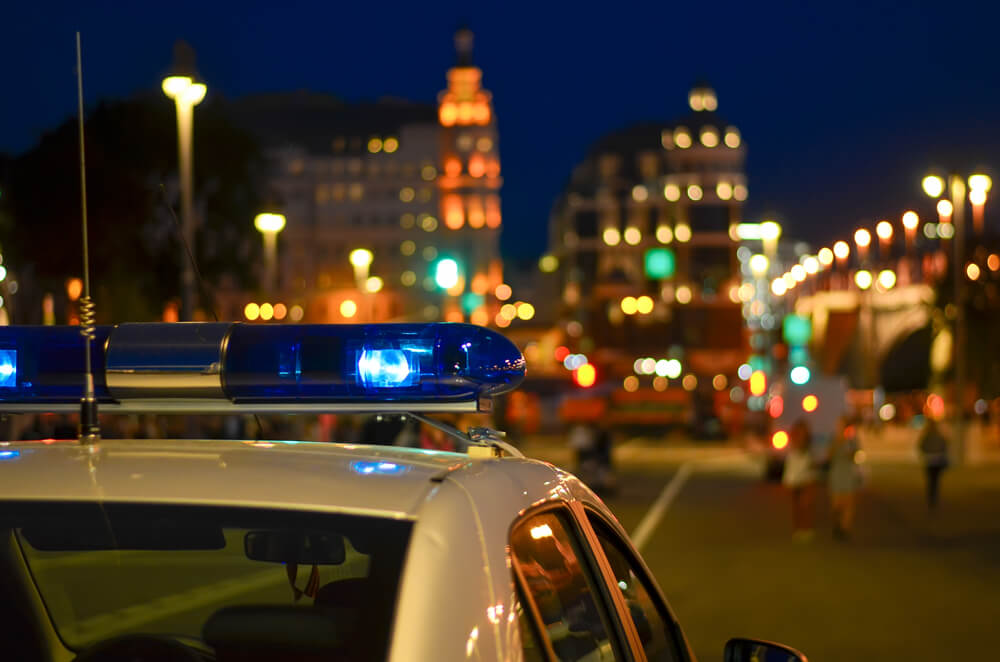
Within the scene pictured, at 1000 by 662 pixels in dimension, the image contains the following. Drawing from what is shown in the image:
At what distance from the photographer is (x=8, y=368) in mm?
3564

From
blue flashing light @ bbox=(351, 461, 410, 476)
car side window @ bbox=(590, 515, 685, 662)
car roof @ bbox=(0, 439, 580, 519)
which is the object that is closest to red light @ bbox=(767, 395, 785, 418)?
car side window @ bbox=(590, 515, 685, 662)

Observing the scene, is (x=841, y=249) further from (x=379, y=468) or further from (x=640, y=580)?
(x=379, y=468)

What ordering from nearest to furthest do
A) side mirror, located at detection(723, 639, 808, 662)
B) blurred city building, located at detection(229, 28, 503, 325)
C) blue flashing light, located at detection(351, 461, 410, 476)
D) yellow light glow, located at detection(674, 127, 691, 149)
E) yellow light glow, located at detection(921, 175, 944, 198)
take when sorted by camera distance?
blue flashing light, located at detection(351, 461, 410, 476)
side mirror, located at detection(723, 639, 808, 662)
yellow light glow, located at detection(921, 175, 944, 198)
blurred city building, located at detection(229, 28, 503, 325)
yellow light glow, located at detection(674, 127, 691, 149)

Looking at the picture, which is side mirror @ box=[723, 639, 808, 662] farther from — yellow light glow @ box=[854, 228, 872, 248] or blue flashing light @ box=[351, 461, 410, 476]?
yellow light glow @ box=[854, 228, 872, 248]

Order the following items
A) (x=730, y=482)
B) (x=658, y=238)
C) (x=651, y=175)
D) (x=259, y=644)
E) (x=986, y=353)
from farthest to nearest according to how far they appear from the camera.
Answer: (x=651, y=175) → (x=658, y=238) → (x=986, y=353) → (x=730, y=482) → (x=259, y=644)

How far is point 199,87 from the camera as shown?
20.7 meters

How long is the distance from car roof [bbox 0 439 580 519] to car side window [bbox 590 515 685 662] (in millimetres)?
779

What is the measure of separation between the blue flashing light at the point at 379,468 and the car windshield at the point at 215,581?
0.12m

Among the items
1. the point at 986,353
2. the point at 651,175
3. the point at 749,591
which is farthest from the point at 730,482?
the point at 651,175

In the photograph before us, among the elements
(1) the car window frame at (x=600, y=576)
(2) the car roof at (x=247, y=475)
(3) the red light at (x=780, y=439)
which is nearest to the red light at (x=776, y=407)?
(3) the red light at (x=780, y=439)

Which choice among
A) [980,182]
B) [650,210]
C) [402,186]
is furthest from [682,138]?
[980,182]

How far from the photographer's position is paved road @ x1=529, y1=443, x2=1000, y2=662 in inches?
480

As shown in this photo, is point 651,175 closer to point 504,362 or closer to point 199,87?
point 199,87

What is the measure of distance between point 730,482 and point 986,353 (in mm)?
27343
